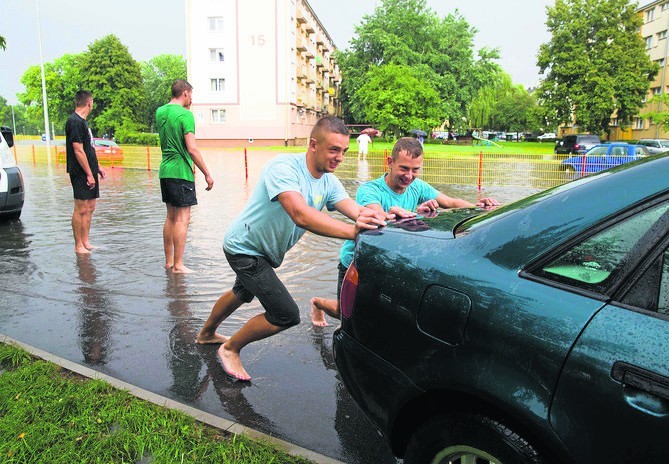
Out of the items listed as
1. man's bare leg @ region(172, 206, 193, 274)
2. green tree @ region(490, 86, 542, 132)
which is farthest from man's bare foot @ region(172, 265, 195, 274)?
green tree @ region(490, 86, 542, 132)

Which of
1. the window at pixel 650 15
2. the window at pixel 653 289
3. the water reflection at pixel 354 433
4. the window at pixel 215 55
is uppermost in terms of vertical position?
the window at pixel 650 15

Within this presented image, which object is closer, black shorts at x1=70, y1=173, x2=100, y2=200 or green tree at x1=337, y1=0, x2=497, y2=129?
black shorts at x1=70, y1=173, x2=100, y2=200

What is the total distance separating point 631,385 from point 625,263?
392 millimetres

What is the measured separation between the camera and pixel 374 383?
236cm

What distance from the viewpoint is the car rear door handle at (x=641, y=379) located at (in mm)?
1543

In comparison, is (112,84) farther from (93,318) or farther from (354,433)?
(354,433)

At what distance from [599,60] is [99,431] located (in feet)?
176

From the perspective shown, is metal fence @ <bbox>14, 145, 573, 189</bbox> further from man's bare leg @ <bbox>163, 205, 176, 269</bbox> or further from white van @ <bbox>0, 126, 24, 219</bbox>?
man's bare leg @ <bbox>163, 205, 176, 269</bbox>

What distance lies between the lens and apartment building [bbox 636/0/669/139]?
175ft

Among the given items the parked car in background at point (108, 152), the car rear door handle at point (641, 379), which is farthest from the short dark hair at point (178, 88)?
the parked car in background at point (108, 152)

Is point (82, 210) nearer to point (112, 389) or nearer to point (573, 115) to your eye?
point (112, 389)

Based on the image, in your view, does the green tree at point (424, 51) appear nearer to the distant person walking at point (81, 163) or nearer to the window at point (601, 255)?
the distant person walking at point (81, 163)

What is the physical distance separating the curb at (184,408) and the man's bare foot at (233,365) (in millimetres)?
484

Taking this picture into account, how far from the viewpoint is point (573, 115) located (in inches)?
2015
